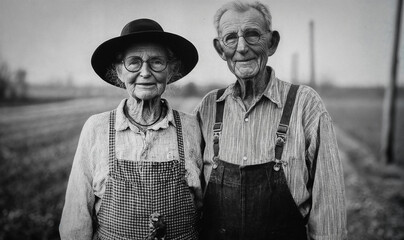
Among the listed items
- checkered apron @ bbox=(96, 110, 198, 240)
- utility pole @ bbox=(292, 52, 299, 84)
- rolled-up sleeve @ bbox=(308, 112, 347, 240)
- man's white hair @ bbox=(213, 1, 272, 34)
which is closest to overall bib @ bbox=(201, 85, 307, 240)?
rolled-up sleeve @ bbox=(308, 112, 347, 240)

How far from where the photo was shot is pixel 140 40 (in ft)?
8.04

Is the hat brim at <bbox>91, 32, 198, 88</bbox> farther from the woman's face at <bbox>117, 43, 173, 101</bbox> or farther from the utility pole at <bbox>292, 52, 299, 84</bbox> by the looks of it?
the utility pole at <bbox>292, 52, 299, 84</bbox>

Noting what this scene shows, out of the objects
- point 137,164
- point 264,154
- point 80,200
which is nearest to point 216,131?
point 264,154

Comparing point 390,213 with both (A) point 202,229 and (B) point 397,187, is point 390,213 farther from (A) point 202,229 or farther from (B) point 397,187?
(A) point 202,229

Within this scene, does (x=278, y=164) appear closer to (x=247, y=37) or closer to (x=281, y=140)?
(x=281, y=140)

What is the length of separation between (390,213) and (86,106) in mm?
6766

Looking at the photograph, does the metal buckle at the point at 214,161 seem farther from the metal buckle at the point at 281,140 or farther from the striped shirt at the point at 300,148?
the metal buckle at the point at 281,140

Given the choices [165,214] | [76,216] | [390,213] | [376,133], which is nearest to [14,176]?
[76,216]

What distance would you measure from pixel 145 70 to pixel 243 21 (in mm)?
789

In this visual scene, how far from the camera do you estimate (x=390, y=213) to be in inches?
229

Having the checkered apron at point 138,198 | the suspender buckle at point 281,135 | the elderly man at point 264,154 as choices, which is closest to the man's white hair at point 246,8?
the elderly man at point 264,154

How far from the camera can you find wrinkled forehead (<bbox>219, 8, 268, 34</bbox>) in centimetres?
253

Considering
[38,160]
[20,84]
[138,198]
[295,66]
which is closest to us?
[138,198]

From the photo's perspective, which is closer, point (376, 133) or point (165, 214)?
point (165, 214)
